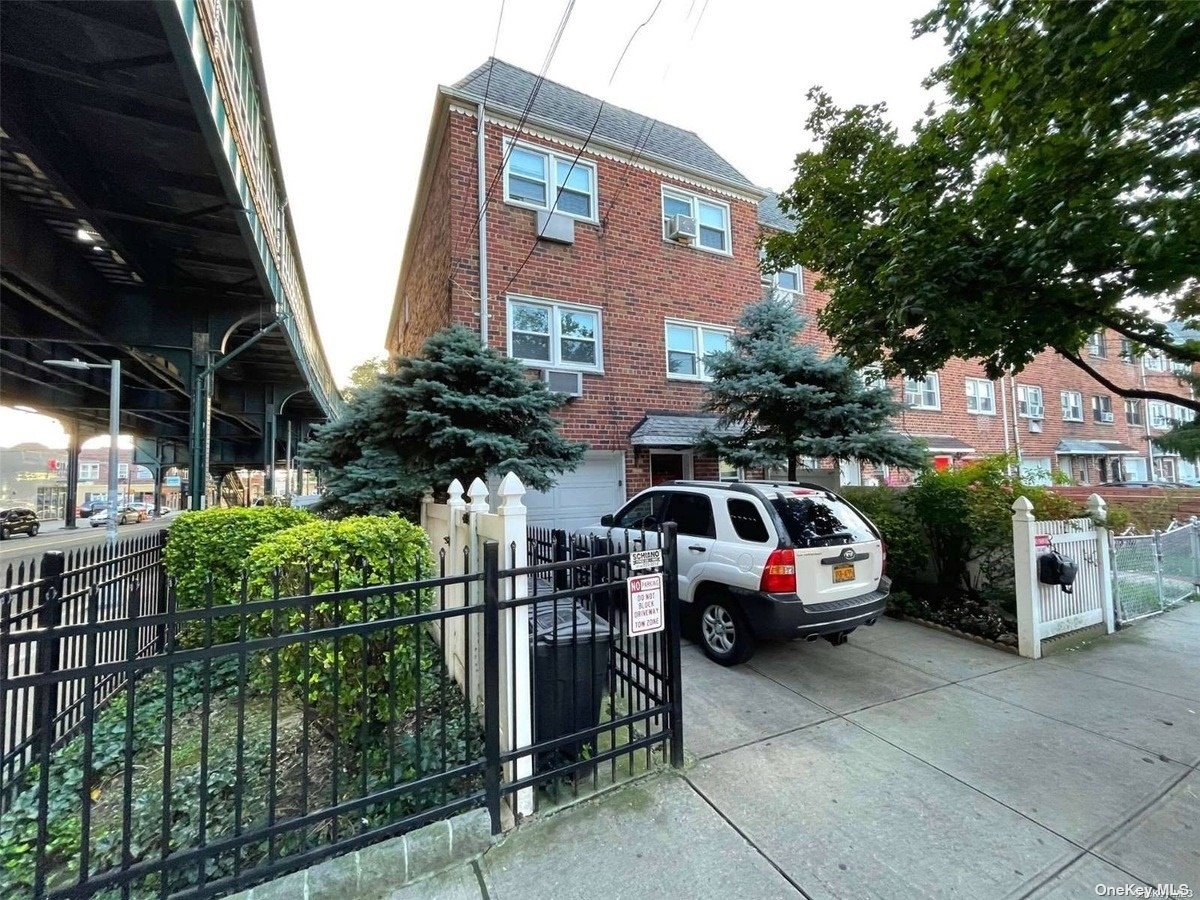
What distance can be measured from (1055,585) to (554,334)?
8.02m

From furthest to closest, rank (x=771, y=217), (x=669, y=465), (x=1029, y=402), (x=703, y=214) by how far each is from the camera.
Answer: (x=1029, y=402) < (x=771, y=217) < (x=703, y=214) < (x=669, y=465)

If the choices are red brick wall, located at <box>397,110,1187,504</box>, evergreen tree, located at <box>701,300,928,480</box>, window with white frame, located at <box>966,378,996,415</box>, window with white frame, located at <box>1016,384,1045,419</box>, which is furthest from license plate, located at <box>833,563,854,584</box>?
window with white frame, located at <box>1016,384,1045,419</box>

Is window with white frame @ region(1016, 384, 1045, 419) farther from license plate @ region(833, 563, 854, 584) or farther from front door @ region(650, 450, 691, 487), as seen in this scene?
license plate @ region(833, 563, 854, 584)

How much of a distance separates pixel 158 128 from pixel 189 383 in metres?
5.59

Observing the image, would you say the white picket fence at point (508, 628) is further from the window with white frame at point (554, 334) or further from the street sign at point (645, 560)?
the window with white frame at point (554, 334)

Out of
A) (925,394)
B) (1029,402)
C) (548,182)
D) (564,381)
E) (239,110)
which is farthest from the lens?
(1029,402)

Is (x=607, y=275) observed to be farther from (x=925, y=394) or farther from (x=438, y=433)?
(x=925, y=394)

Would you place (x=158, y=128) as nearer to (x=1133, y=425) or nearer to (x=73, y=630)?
(x=73, y=630)

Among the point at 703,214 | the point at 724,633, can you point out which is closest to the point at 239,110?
the point at 724,633

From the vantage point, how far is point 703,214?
39.6 ft

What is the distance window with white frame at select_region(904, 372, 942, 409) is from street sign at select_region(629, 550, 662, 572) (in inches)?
575

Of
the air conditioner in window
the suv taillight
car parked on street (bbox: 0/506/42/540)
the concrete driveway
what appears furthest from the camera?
car parked on street (bbox: 0/506/42/540)

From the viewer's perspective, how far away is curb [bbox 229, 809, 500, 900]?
2.25m

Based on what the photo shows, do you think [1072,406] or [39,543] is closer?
[39,543]
